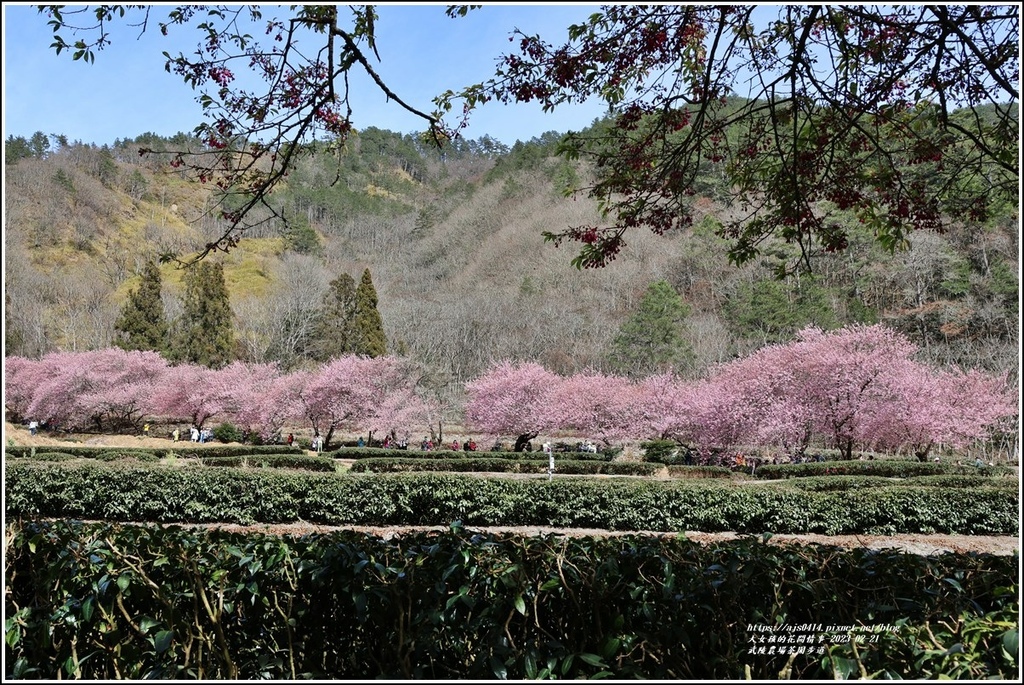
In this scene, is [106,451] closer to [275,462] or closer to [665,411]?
[275,462]

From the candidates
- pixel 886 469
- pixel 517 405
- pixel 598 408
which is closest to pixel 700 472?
pixel 886 469

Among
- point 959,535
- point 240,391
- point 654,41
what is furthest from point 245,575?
point 240,391

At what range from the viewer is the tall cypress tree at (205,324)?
100 feet

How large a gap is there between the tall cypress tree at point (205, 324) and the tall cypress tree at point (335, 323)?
4.28m

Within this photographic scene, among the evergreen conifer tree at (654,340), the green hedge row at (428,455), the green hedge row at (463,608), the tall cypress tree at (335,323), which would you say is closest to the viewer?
the green hedge row at (463,608)

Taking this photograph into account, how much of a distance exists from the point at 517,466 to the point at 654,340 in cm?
1409

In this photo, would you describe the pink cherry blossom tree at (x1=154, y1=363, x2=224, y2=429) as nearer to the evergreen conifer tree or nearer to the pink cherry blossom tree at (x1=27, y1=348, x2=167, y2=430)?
the pink cherry blossom tree at (x1=27, y1=348, x2=167, y2=430)

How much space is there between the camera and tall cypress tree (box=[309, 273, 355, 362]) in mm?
31828

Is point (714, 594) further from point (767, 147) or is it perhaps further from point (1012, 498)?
point (1012, 498)

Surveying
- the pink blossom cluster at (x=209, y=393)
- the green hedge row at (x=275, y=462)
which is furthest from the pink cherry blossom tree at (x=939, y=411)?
the pink blossom cluster at (x=209, y=393)

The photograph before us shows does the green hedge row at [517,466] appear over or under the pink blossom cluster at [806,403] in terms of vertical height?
under

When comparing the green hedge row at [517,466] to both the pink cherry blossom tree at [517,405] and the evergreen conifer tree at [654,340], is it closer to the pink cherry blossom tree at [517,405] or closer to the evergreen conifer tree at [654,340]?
the pink cherry blossom tree at [517,405]

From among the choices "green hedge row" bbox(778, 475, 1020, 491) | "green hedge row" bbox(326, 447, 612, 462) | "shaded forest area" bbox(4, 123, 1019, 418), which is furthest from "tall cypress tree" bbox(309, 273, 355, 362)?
"green hedge row" bbox(778, 475, 1020, 491)

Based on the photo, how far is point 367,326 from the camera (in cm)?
3089
